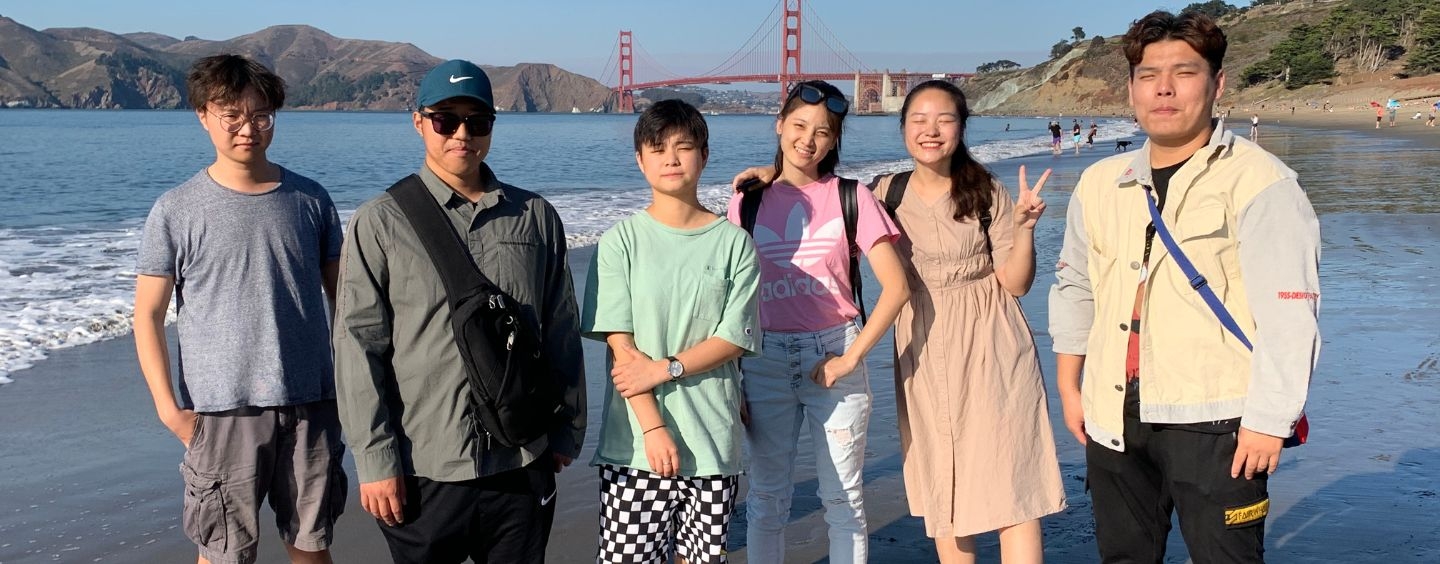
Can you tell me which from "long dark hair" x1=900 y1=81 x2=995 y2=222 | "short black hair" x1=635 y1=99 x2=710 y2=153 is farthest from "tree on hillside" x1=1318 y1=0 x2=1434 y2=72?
"short black hair" x1=635 y1=99 x2=710 y2=153

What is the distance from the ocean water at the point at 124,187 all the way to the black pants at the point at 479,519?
196cm

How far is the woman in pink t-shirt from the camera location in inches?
95.7

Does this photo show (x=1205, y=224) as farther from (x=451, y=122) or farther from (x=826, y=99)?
(x=451, y=122)

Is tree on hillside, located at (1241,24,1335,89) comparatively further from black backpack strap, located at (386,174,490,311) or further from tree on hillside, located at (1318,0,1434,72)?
black backpack strap, located at (386,174,490,311)

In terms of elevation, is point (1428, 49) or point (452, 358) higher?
point (1428, 49)

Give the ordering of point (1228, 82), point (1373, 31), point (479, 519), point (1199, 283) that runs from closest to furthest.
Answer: point (1199, 283), point (479, 519), point (1373, 31), point (1228, 82)

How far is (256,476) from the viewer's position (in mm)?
2215

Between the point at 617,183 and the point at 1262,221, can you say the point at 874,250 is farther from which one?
the point at 617,183

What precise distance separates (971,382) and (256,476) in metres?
1.66

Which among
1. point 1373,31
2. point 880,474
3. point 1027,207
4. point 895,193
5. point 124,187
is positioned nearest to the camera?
point 1027,207

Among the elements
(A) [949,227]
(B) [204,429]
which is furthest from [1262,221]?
(B) [204,429]

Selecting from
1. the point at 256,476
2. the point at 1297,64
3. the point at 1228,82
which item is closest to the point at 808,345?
the point at 256,476

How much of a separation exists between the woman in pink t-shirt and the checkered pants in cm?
24

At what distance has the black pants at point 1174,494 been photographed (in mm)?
1854
